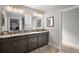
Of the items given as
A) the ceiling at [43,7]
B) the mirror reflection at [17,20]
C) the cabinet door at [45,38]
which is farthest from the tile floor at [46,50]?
the ceiling at [43,7]

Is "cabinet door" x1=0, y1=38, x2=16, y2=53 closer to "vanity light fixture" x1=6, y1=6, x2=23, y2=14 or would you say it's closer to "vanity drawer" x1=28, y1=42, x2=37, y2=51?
"vanity drawer" x1=28, y1=42, x2=37, y2=51

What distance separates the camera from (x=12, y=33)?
74.0 inches

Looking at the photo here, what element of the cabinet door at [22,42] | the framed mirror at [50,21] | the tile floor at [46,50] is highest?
the framed mirror at [50,21]

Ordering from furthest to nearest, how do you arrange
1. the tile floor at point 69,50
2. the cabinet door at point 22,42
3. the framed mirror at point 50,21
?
1. the cabinet door at point 22,42
2. the framed mirror at point 50,21
3. the tile floor at point 69,50

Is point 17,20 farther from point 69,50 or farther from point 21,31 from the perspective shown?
point 69,50

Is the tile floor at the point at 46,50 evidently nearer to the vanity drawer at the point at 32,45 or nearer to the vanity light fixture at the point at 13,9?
the vanity drawer at the point at 32,45

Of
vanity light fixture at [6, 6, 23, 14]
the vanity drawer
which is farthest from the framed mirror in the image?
vanity light fixture at [6, 6, 23, 14]

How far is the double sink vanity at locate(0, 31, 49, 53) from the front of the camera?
189cm

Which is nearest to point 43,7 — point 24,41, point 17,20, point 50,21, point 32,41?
point 50,21

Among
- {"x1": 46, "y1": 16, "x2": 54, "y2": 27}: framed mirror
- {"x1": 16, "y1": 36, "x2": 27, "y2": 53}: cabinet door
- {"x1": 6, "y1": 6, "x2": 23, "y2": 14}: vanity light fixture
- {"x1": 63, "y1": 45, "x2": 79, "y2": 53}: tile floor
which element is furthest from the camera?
{"x1": 16, "y1": 36, "x2": 27, "y2": 53}: cabinet door

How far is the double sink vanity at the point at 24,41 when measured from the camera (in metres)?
1.89

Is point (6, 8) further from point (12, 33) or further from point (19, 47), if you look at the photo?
point (19, 47)

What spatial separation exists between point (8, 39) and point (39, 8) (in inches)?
40.4

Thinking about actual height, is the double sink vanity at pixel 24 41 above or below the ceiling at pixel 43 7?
below
